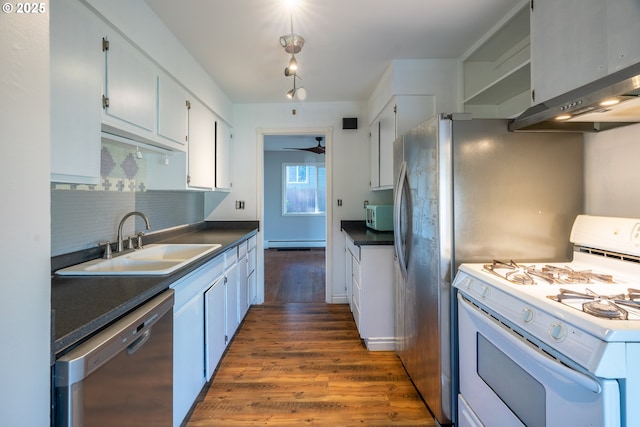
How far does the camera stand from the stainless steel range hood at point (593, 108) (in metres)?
0.89

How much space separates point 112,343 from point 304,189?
6.70 metres

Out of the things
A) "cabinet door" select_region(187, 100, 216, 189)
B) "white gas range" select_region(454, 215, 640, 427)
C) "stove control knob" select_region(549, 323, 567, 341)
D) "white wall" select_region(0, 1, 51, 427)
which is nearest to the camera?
"white wall" select_region(0, 1, 51, 427)

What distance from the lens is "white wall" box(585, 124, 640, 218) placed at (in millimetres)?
1298

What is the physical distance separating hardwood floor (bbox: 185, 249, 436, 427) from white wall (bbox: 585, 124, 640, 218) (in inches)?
57.7

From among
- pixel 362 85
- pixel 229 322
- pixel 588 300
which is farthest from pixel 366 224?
pixel 588 300

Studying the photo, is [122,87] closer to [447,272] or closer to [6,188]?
[6,188]

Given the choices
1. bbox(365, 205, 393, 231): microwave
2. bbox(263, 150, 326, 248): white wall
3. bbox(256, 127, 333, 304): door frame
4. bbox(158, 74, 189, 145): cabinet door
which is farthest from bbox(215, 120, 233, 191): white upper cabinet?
bbox(263, 150, 326, 248): white wall

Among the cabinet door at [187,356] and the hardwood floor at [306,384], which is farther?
the hardwood floor at [306,384]

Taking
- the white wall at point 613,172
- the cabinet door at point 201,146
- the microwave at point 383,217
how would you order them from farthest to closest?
the microwave at point 383,217 < the cabinet door at point 201,146 < the white wall at point 613,172

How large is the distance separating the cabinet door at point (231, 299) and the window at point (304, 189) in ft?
16.0

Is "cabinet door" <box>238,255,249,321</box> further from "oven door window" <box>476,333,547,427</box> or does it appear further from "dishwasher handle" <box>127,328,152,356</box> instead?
"oven door window" <box>476,333,547,427</box>

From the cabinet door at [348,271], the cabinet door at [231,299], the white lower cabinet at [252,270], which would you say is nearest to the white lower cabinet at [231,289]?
the cabinet door at [231,299]

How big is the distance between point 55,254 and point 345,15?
2.10 meters

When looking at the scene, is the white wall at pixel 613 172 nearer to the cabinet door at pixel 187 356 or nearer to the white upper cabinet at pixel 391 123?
the white upper cabinet at pixel 391 123
